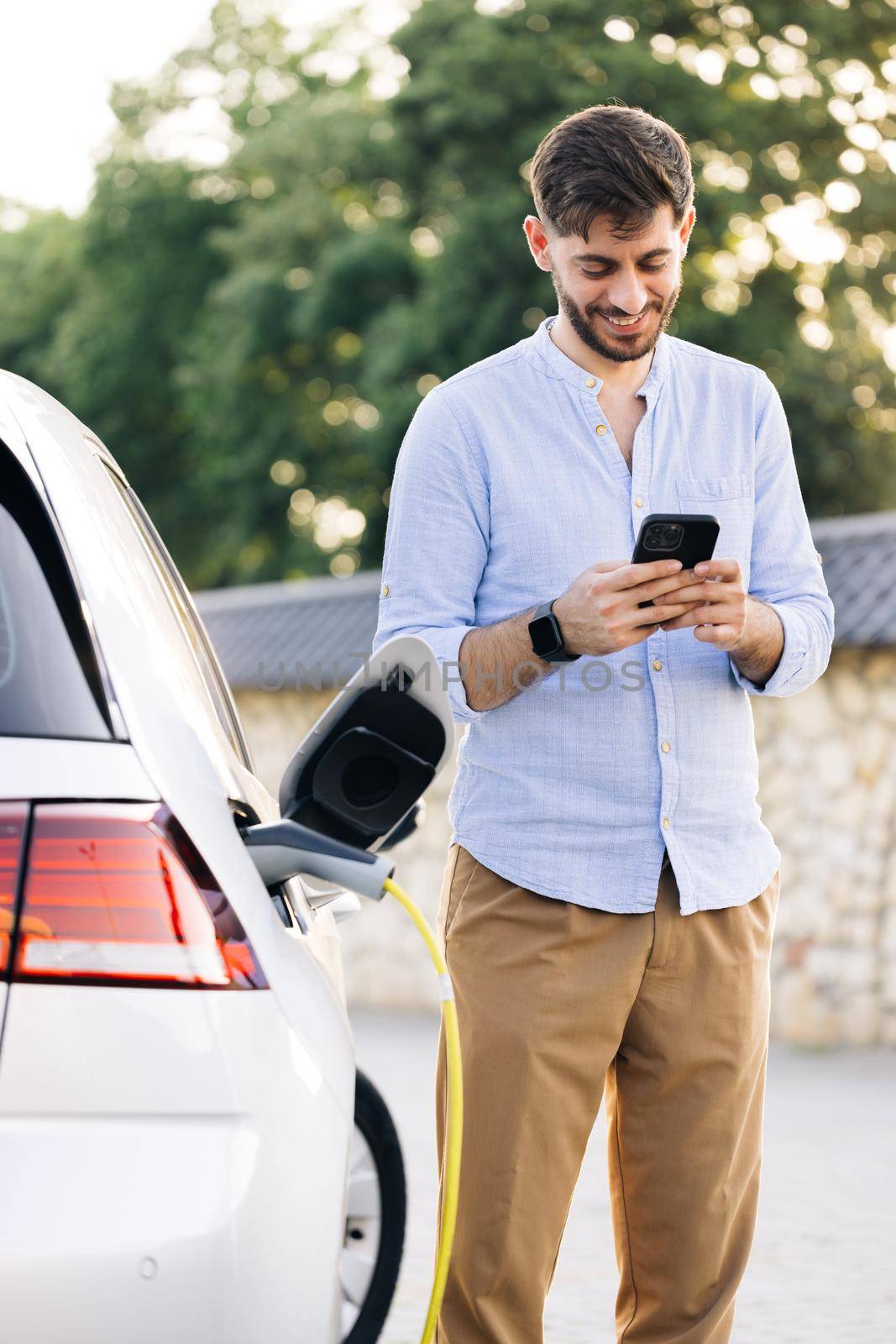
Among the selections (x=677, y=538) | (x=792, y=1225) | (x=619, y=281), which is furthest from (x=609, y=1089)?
(x=792, y=1225)

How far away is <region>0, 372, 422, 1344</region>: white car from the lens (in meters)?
1.61

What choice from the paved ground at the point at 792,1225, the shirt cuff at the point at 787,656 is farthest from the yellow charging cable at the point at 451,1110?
the paved ground at the point at 792,1225

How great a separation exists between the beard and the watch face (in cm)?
43

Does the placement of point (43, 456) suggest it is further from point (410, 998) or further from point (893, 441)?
point (893, 441)

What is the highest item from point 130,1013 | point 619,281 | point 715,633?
point 619,281

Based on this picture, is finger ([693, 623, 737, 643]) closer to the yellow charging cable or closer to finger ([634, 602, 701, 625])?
finger ([634, 602, 701, 625])

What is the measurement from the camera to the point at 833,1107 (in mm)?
8906

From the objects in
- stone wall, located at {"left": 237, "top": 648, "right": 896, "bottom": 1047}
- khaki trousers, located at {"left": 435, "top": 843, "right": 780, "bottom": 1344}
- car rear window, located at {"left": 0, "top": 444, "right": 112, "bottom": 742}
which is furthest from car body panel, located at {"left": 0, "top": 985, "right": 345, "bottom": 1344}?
stone wall, located at {"left": 237, "top": 648, "right": 896, "bottom": 1047}

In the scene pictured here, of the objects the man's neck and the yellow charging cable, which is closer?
the yellow charging cable

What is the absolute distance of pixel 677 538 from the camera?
2.31 metres

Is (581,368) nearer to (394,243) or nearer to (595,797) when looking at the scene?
(595,797)

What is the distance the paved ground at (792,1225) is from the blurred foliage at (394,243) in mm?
12374

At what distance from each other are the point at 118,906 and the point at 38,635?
273mm

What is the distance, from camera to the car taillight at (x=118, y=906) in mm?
1684
